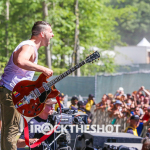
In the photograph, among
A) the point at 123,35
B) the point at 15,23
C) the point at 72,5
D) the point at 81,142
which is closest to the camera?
the point at 81,142

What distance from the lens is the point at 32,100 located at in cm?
397

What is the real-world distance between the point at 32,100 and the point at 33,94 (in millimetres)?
76

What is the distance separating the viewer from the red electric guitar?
390cm

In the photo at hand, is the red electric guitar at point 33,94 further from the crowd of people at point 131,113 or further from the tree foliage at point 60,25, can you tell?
the tree foliage at point 60,25

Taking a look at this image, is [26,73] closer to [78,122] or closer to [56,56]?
[78,122]

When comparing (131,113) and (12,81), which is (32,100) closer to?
(12,81)

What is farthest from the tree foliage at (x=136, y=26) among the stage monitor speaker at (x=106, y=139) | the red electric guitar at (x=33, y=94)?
the red electric guitar at (x=33, y=94)

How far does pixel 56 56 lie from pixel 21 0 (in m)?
5.16

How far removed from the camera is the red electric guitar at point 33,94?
3.90 metres

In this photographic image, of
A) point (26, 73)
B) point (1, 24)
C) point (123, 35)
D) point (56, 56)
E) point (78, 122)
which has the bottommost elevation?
point (78, 122)

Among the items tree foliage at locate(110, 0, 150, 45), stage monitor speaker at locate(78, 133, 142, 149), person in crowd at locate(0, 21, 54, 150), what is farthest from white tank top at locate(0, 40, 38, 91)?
tree foliage at locate(110, 0, 150, 45)

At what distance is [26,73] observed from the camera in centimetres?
398

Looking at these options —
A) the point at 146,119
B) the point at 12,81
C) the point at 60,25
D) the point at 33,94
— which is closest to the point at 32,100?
the point at 33,94

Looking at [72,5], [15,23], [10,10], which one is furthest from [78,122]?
[10,10]
